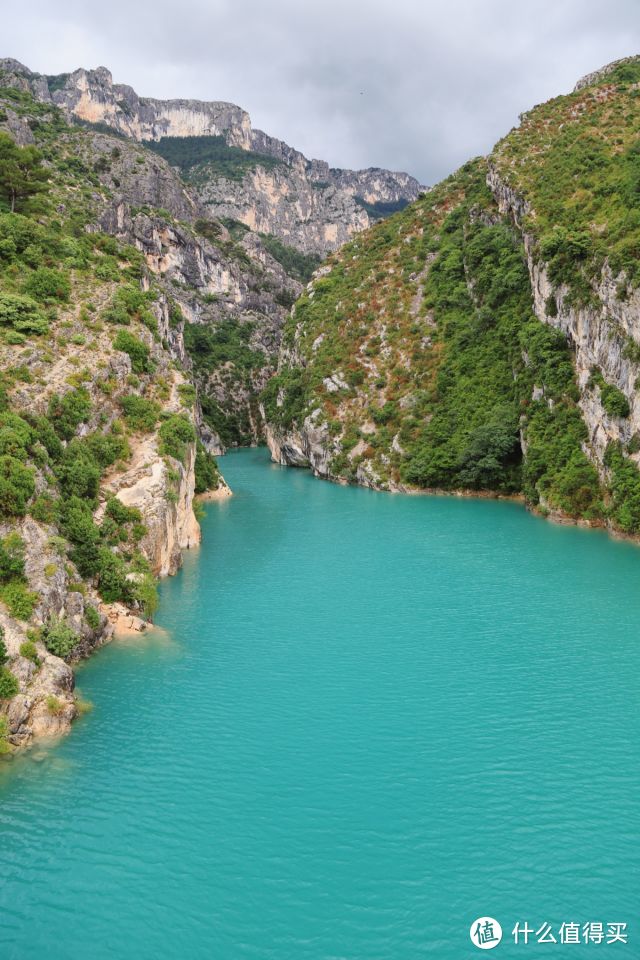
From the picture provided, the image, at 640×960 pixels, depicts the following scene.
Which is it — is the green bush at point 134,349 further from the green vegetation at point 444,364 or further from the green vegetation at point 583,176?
the green vegetation at point 583,176

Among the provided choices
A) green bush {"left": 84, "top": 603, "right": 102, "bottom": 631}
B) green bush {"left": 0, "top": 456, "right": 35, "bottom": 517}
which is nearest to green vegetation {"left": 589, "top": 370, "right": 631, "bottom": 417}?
green bush {"left": 84, "top": 603, "right": 102, "bottom": 631}

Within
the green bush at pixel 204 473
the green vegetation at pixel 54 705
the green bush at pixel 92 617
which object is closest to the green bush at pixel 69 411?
the green bush at pixel 92 617

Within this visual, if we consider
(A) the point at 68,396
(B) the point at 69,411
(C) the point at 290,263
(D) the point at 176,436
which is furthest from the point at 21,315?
(C) the point at 290,263

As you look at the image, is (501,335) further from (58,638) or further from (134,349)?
(58,638)

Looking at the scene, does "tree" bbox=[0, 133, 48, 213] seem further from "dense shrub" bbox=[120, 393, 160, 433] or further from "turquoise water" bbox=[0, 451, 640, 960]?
"turquoise water" bbox=[0, 451, 640, 960]

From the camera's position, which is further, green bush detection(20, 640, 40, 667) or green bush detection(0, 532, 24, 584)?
green bush detection(0, 532, 24, 584)

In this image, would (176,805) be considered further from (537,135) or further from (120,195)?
(120,195)

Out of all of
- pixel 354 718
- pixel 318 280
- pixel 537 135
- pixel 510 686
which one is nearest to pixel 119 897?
pixel 354 718
